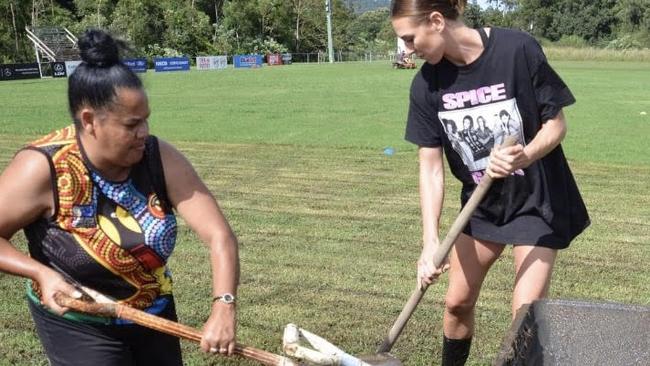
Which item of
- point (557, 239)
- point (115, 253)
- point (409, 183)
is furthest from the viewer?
point (409, 183)

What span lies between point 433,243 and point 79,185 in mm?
1639

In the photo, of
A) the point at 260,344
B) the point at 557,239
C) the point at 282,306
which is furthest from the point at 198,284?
the point at 557,239

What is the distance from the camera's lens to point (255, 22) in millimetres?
83000

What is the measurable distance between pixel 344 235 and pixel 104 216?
4554 mm

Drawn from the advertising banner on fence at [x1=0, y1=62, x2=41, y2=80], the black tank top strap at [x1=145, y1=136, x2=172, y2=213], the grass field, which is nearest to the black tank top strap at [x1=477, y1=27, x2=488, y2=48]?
the black tank top strap at [x1=145, y1=136, x2=172, y2=213]

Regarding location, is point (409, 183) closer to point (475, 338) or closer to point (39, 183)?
point (475, 338)

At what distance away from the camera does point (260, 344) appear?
4668 mm

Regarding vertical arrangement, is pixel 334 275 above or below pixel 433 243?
below

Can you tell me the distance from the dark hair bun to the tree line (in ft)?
166

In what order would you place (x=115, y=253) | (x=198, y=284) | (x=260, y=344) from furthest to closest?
(x=198, y=284) < (x=260, y=344) < (x=115, y=253)

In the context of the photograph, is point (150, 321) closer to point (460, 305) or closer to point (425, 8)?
point (425, 8)

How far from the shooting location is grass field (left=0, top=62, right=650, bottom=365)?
496 centimetres

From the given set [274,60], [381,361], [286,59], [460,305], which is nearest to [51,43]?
[274,60]

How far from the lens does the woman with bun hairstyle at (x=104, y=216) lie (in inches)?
99.4
